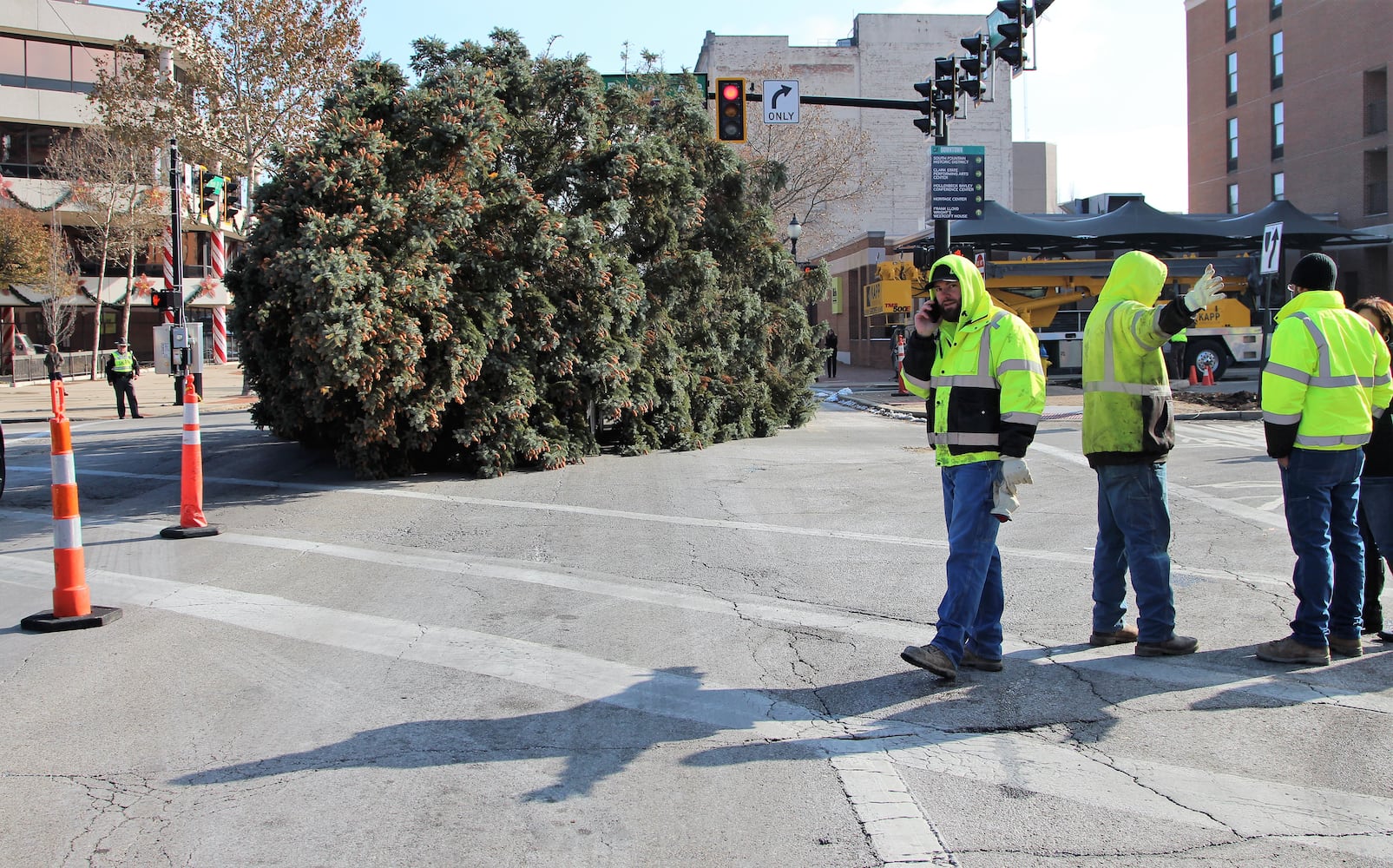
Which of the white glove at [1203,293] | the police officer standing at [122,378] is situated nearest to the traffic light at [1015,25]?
the white glove at [1203,293]

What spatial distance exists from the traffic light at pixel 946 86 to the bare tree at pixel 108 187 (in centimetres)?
3343

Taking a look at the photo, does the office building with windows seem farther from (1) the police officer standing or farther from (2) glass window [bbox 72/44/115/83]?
(2) glass window [bbox 72/44/115/83]

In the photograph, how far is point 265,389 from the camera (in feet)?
42.3

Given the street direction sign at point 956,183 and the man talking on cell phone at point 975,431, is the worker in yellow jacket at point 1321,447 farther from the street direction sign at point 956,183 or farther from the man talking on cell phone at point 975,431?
the street direction sign at point 956,183

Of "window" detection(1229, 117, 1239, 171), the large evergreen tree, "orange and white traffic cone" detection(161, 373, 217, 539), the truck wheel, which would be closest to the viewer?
"orange and white traffic cone" detection(161, 373, 217, 539)

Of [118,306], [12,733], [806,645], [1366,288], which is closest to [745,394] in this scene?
[806,645]

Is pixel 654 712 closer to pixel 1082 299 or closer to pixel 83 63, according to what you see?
pixel 1082 299

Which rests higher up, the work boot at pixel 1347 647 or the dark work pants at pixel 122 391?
the dark work pants at pixel 122 391

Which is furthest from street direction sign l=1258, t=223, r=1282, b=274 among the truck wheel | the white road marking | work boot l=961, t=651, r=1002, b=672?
the white road marking

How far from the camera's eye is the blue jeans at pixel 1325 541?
17.7 ft

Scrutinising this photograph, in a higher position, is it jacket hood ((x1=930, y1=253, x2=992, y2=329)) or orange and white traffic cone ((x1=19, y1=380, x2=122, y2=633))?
jacket hood ((x1=930, y1=253, x2=992, y2=329))

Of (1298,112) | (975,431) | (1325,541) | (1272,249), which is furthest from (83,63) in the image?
(1325,541)

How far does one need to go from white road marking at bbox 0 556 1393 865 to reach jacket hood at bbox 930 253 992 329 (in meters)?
1.92

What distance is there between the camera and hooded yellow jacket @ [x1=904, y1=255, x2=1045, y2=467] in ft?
16.5
